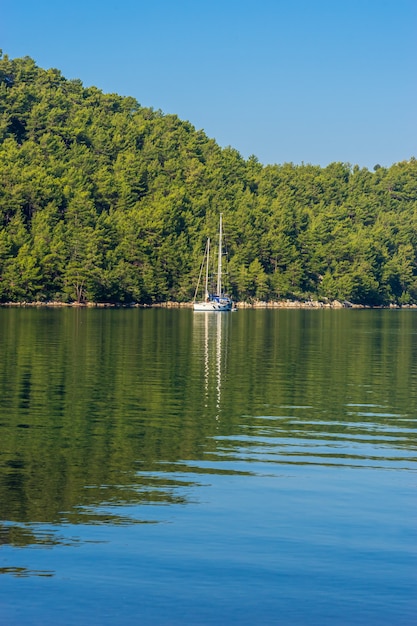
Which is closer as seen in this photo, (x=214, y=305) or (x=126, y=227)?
(x=214, y=305)

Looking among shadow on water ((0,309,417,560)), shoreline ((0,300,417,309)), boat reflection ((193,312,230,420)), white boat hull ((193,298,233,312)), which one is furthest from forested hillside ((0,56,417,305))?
shadow on water ((0,309,417,560))

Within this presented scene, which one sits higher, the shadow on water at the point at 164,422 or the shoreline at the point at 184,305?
the shoreline at the point at 184,305

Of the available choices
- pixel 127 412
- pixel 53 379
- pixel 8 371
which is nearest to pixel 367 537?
pixel 127 412

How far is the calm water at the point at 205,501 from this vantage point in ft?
43.3

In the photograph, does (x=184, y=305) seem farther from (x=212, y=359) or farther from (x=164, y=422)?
(x=164, y=422)

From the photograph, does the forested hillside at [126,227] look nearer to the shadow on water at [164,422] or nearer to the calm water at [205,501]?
the shadow on water at [164,422]

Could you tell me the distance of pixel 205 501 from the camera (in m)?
18.3

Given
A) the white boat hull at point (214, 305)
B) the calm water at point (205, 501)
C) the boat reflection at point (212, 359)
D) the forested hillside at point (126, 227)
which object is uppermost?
the forested hillside at point (126, 227)

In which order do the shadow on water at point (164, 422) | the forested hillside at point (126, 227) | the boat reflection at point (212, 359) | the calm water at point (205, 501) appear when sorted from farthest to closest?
the forested hillside at point (126, 227), the boat reflection at point (212, 359), the shadow on water at point (164, 422), the calm water at point (205, 501)

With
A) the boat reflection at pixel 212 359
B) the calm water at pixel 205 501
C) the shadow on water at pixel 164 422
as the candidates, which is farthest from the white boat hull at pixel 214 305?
the calm water at pixel 205 501

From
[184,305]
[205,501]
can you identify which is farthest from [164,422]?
[184,305]

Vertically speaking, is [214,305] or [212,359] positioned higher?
[214,305]

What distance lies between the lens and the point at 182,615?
41.3 feet

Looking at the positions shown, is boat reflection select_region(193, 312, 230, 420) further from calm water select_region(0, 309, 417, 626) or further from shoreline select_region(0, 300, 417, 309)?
shoreline select_region(0, 300, 417, 309)
